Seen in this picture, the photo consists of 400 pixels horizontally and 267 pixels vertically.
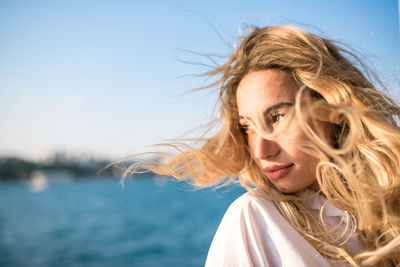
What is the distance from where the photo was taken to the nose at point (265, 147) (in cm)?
152

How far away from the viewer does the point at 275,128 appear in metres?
1.49

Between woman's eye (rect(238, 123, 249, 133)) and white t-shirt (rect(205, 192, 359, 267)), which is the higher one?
woman's eye (rect(238, 123, 249, 133))

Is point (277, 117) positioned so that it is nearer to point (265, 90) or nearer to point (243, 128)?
point (265, 90)

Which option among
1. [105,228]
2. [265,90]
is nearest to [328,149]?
[265,90]

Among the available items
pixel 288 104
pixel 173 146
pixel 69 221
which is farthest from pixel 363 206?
pixel 69 221

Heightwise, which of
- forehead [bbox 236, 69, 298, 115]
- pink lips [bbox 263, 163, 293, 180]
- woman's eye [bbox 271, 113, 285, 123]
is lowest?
pink lips [bbox 263, 163, 293, 180]

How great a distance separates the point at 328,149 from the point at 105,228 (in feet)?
164

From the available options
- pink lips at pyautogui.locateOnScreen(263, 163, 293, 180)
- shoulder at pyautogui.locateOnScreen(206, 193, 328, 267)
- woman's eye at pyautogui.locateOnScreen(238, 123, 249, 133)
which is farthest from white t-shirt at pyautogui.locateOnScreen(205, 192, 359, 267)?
woman's eye at pyautogui.locateOnScreen(238, 123, 249, 133)

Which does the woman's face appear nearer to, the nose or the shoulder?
the nose

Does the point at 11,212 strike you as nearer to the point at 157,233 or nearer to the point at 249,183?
the point at 157,233

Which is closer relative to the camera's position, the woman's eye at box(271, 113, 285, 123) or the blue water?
the woman's eye at box(271, 113, 285, 123)

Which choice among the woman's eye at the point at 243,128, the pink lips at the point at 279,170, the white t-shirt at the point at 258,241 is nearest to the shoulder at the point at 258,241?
the white t-shirt at the point at 258,241

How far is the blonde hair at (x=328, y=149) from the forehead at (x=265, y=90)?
0.05 metres

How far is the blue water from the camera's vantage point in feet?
111
